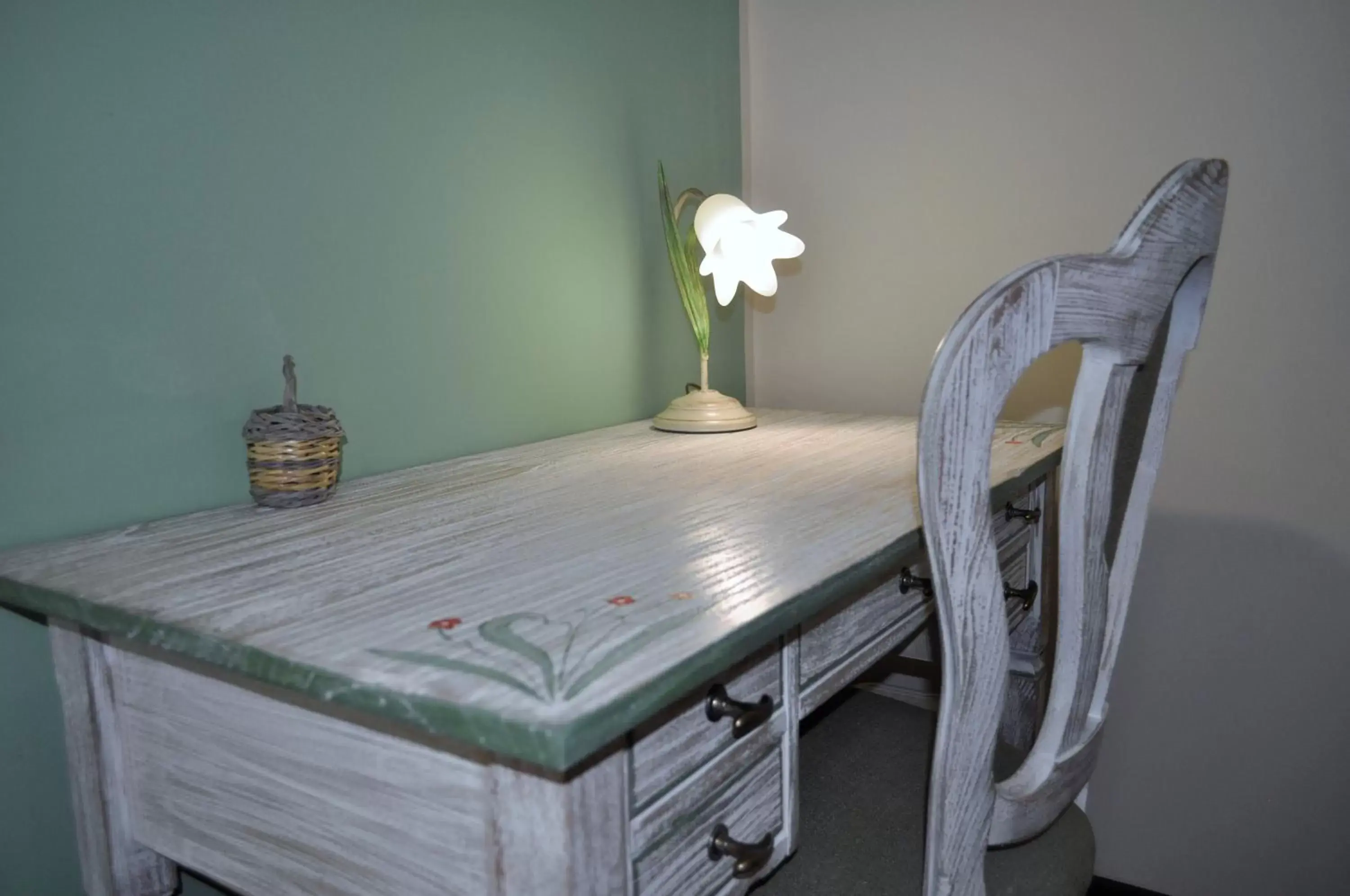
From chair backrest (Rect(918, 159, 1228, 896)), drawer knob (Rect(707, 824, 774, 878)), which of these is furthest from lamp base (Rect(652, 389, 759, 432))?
drawer knob (Rect(707, 824, 774, 878))

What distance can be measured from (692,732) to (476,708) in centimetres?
25

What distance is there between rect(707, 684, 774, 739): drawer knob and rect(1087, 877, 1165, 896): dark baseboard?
56.1 inches

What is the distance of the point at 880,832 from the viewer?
3.29ft

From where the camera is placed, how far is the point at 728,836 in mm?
751

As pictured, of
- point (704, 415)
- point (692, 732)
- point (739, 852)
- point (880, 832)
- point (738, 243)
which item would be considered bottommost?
point (880, 832)

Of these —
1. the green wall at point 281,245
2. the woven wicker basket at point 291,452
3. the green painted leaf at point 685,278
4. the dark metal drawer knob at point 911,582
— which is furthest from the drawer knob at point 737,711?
the green painted leaf at point 685,278

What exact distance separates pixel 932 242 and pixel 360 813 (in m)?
1.55

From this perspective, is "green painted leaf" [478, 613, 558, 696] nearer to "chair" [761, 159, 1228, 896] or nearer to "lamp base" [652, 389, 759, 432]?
"chair" [761, 159, 1228, 896]

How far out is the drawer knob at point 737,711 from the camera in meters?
0.72

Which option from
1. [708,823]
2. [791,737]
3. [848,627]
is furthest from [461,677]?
[848,627]

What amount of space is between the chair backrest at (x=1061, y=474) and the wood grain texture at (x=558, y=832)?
24 centimetres

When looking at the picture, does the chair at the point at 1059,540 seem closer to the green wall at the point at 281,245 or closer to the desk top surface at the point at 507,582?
the desk top surface at the point at 507,582

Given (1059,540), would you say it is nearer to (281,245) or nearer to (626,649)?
(626,649)

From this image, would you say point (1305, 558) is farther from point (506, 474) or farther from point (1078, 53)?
point (506, 474)
